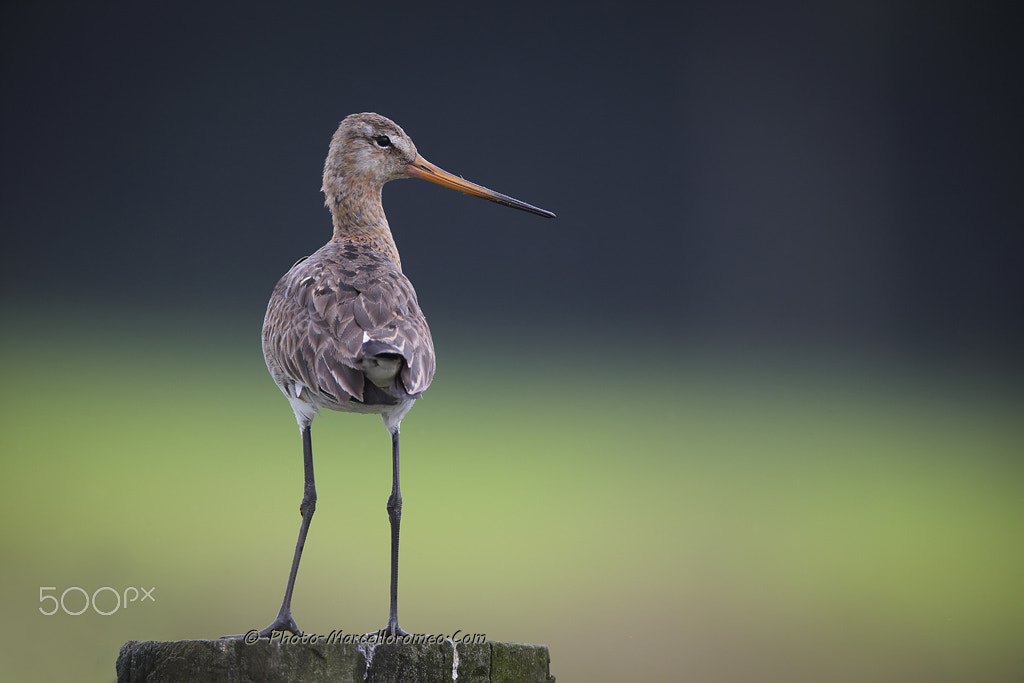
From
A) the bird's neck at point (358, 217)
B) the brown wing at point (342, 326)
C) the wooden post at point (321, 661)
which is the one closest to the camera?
the wooden post at point (321, 661)

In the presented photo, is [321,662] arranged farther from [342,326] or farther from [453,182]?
[453,182]

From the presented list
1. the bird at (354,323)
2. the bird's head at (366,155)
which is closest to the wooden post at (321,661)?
the bird at (354,323)

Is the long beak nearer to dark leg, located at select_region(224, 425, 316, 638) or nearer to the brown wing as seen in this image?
the brown wing

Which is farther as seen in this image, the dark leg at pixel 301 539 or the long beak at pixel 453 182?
the long beak at pixel 453 182

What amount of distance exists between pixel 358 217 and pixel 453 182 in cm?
40

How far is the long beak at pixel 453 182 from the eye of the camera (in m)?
3.64

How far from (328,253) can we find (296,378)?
1.90ft

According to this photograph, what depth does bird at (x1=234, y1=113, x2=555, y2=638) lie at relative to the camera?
8.74ft

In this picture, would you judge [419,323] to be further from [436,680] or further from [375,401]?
[436,680]

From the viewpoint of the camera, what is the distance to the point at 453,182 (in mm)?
3684

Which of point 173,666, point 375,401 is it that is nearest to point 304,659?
point 173,666

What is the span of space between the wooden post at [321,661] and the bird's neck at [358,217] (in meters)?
1.71

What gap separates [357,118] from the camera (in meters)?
3.59
